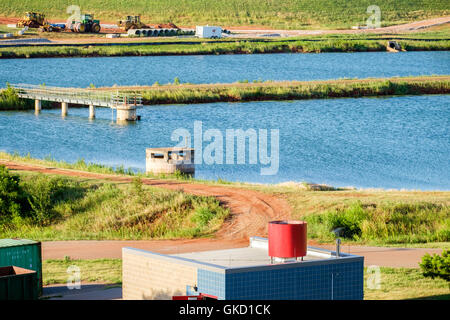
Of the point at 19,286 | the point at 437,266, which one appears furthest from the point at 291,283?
the point at 437,266

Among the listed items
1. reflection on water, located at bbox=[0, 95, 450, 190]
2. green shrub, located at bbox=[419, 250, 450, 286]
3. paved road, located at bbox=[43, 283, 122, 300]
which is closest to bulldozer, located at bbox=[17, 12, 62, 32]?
reflection on water, located at bbox=[0, 95, 450, 190]

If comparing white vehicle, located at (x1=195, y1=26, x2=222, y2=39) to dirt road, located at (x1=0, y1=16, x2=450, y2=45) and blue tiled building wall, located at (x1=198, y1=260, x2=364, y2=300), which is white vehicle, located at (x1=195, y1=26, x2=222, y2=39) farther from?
blue tiled building wall, located at (x1=198, y1=260, x2=364, y2=300)

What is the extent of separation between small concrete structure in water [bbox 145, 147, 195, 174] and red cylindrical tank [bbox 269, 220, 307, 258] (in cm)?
2061

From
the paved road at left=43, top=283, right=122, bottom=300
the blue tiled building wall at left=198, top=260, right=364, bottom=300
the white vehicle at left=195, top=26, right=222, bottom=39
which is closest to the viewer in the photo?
the blue tiled building wall at left=198, top=260, right=364, bottom=300

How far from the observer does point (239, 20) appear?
173875mm

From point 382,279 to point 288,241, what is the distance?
5.41 m

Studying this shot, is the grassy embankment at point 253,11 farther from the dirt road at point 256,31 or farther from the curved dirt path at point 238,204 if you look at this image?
the curved dirt path at point 238,204

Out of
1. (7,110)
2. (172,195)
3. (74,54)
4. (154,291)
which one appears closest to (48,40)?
(74,54)

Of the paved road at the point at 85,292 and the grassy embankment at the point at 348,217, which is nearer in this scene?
the paved road at the point at 85,292

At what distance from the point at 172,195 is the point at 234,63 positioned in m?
80.0

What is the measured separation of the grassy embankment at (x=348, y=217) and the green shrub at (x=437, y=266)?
3.93 meters

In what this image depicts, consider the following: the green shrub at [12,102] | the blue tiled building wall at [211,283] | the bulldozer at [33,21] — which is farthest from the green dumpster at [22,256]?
the bulldozer at [33,21]

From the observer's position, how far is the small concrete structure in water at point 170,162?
129 ft

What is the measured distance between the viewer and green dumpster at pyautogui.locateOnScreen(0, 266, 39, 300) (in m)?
19.8
